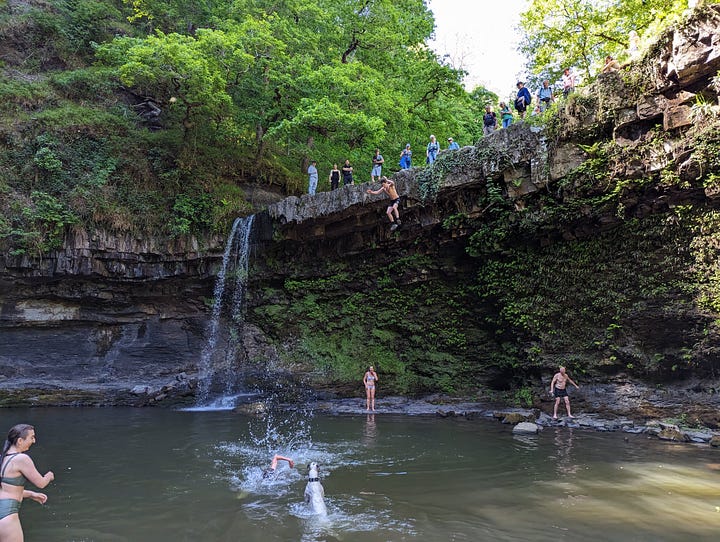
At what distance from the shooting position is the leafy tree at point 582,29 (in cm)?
1536

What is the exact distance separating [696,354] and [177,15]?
2541 cm

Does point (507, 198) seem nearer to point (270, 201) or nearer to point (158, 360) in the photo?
point (270, 201)

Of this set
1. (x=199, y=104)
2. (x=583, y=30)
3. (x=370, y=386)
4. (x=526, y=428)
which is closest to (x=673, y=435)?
(x=526, y=428)

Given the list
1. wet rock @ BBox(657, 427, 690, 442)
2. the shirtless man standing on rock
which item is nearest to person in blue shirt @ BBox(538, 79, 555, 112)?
the shirtless man standing on rock

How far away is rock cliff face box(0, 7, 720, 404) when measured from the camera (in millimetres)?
10750

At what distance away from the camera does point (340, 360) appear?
16625 millimetres

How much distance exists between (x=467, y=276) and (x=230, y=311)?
938cm

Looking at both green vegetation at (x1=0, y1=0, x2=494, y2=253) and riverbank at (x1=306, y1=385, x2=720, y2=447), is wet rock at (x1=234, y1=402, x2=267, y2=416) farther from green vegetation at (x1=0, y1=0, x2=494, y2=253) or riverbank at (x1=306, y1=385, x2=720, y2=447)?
green vegetation at (x1=0, y1=0, x2=494, y2=253)

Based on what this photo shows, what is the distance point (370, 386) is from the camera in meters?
14.8

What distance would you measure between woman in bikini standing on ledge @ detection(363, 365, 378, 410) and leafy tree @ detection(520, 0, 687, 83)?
12.8 m

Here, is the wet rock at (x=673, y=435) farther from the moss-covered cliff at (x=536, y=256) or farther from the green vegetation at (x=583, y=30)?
the green vegetation at (x=583, y=30)

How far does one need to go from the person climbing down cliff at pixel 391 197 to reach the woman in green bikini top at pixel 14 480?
1077 cm

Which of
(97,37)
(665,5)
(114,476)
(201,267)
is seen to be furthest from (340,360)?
(97,37)

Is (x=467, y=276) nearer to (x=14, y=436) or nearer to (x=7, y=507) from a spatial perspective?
(x=14, y=436)
